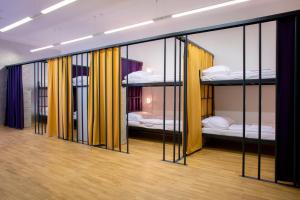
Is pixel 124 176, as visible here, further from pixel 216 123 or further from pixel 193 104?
pixel 216 123

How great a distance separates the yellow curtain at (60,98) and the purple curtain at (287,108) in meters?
3.73

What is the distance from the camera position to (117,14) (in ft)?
14.7

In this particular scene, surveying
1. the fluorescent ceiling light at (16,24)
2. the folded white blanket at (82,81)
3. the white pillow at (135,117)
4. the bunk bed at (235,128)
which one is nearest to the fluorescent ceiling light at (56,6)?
the fluorescent ceiling light at (16,24)

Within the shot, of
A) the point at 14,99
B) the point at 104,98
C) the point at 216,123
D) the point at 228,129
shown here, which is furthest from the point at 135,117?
the point at 14,99

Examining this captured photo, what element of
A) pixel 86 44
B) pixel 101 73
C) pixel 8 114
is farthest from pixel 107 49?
pixel 8 114

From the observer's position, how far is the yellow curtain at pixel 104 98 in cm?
354

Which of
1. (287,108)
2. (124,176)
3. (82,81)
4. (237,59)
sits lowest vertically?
(124,176)

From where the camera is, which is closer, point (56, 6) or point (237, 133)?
point (237, 133)

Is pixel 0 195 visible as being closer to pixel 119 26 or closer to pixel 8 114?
pixel 119 26

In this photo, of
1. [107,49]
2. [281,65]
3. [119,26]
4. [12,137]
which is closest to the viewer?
[281,65]

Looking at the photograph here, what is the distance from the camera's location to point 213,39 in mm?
4918

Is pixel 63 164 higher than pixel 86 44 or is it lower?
lower

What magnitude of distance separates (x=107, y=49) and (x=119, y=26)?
1.95 meters

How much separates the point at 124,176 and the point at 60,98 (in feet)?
9.14
